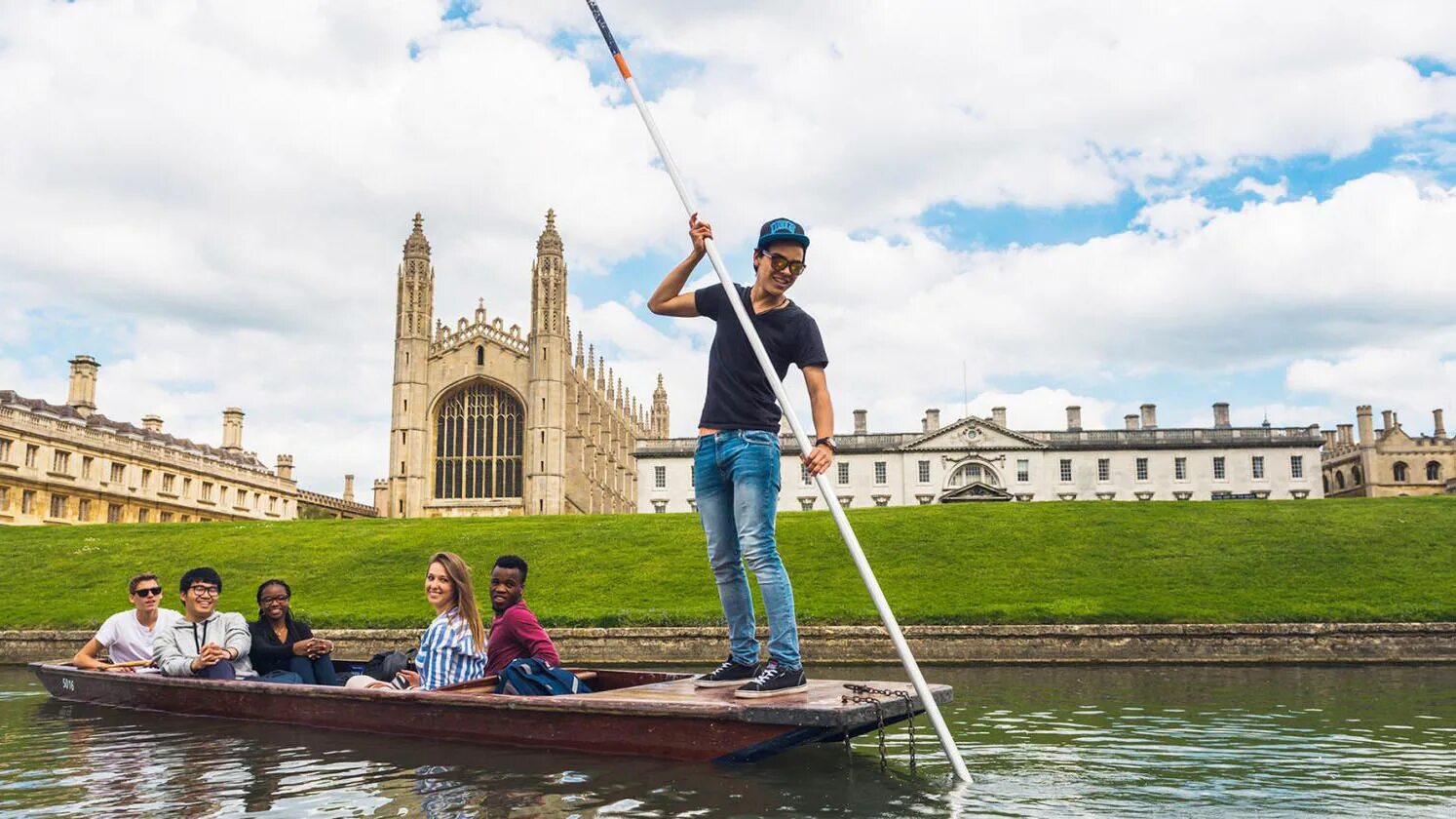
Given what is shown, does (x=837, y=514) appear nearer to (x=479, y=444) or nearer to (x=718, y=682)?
(x=718, y=682)

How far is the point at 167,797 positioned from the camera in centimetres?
583

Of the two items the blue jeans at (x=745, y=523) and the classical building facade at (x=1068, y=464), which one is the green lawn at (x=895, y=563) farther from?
the classical building facade at (x=1068, y=464)

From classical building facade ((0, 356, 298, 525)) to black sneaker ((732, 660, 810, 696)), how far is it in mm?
44847

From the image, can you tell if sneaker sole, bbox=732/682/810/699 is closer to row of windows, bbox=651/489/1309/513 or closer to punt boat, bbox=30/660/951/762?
punt boat, bbox=30/660/951/762

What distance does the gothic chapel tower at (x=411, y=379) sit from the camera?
64812mm

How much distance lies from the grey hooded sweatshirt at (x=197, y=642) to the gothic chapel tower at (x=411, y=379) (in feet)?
183

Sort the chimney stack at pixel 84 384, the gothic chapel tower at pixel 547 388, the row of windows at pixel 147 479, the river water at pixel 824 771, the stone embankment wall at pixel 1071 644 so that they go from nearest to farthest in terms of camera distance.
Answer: the river water at pixel 824 771 < the stone embankment wall at pixel 1071 644 < the row of windows at pixel 147 479 < the chimney stack at pixel 84 384 < the gothic chapel tower at pixel 547 388

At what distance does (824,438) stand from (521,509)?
60347 millimetres

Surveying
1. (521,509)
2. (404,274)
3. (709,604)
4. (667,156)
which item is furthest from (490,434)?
(667,156)

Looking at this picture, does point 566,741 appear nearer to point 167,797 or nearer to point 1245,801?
point 167,797

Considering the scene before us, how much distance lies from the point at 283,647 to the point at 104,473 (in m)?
53.5

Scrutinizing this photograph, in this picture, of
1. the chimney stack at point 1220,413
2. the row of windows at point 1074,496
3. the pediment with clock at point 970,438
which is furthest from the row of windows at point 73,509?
the chimney stack at point 1220,413

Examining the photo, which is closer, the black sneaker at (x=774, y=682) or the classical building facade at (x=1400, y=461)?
the black sneaker at (x=774, y=682)

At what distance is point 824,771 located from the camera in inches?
251
